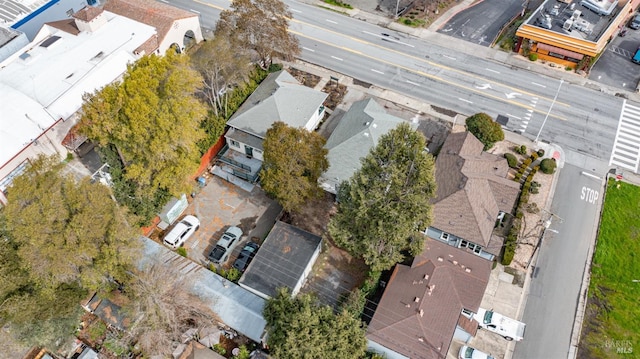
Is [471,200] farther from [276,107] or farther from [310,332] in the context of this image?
[276,107]

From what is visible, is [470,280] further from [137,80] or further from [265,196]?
[137,80]

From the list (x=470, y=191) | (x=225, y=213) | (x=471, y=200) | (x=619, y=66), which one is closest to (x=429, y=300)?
(x=471, y=200)

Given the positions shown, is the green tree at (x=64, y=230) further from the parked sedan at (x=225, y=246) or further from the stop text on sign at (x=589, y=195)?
the stop text on sign at (x=589, y=195)

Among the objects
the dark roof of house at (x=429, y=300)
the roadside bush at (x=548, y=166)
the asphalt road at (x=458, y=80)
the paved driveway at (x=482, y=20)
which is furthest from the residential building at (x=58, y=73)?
the roadside bush at (x=548, y=166)

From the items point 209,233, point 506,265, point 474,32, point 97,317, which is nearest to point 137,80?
point 209,233

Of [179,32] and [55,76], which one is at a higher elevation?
[179,32]

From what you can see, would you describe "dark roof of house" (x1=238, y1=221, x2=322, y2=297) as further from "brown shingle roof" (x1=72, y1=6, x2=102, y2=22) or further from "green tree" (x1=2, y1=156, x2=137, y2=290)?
"brown shingle roof" (x1=72, y1=6, x2=102, y2=22)
